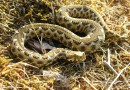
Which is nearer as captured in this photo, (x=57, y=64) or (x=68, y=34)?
(x=57, y=64)

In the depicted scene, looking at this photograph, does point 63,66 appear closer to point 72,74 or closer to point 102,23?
point 72,74

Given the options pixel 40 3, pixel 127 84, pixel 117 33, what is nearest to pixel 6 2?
pixel 40 3

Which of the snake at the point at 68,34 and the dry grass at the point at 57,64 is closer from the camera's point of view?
the dry grass at the point at 57,64

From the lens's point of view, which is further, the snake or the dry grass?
the snake

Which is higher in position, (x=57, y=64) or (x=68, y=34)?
(x=68, y=34)
